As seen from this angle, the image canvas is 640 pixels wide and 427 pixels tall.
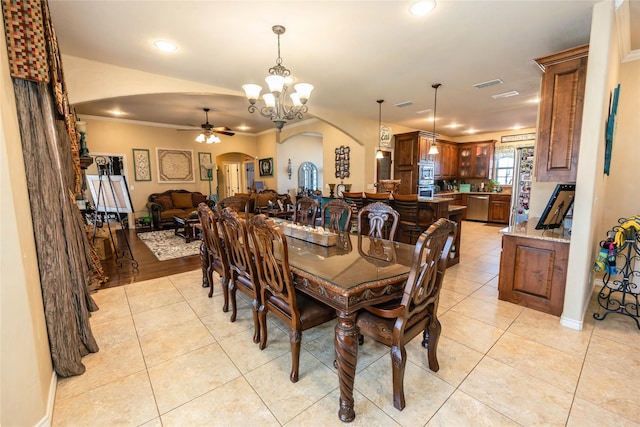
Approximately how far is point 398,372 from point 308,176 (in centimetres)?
984

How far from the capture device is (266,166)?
9.27m

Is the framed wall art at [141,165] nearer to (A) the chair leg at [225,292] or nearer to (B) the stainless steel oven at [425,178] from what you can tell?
(A) the chair leg at [225,292]

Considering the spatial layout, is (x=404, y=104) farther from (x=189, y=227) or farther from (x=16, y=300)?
(x=16, y=300)

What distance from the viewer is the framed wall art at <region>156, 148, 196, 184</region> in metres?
7.92

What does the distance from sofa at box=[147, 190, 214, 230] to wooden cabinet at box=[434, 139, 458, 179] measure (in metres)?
6.52

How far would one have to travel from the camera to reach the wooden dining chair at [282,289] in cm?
167

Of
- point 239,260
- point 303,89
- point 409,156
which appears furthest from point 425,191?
point 239,260

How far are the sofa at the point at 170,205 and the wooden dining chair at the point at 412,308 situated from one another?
594 cm

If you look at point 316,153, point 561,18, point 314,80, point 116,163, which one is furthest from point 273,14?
point 316,153

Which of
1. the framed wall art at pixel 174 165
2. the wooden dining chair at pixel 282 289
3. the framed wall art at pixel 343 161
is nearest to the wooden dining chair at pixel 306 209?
the wooden dining chair at pixel 282 289

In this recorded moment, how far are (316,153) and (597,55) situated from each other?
8463mm

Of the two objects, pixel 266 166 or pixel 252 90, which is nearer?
pixel 252 90

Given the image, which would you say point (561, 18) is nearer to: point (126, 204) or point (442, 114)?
point (442, 114)

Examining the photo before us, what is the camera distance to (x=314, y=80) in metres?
3.92
